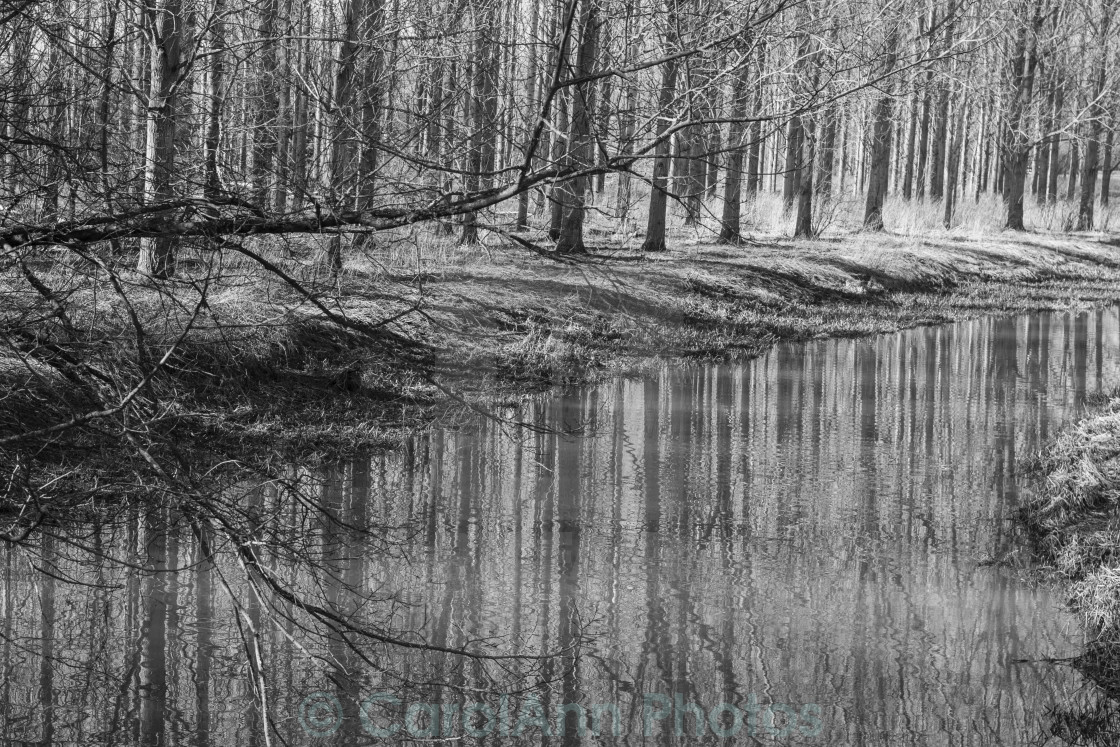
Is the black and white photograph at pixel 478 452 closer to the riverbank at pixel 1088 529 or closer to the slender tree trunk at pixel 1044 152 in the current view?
the riverbank at pixel 1088 529

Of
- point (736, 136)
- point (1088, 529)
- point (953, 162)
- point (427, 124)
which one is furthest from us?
point (953, 162)

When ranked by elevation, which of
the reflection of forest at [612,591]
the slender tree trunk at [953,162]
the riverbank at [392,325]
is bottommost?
the reflection of forest at [612,591]

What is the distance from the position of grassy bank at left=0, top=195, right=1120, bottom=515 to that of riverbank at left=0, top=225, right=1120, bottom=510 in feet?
0.10

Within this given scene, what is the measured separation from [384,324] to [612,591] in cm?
235

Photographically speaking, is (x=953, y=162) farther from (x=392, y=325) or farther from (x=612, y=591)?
(x=612, y=591)

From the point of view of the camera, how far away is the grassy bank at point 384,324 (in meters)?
4.19

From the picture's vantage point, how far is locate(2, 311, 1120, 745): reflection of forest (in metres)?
4.58

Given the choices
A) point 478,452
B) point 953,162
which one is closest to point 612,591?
point 478,452

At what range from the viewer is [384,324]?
4027 mm

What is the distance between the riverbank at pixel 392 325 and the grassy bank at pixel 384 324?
0.03 metres

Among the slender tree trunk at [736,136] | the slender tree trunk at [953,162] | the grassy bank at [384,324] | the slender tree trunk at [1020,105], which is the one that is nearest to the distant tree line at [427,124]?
the slender tree trunk at [736,136]

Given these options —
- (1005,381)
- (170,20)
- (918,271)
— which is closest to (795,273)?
(918,271)

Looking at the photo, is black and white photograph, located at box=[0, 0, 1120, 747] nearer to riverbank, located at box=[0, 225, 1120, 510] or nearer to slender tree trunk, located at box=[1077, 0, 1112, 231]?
riverbank, located at box=[0, 225, 1120, 510]

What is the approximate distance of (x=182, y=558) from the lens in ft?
19.9
